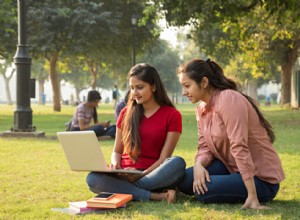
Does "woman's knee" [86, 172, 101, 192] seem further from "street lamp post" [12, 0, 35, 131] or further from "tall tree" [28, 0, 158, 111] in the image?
"tall tree" [28, 0, 158, 111]

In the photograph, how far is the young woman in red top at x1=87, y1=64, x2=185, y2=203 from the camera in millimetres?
5762

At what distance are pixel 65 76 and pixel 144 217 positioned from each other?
Answer: 77313 millimetres

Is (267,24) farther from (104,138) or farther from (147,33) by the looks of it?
(104,138)

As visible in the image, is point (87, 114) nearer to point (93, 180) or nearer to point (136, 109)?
point (136, 109)

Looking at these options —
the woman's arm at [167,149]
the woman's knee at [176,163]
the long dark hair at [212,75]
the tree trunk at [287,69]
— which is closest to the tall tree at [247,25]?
the tree trunk at [287,69]

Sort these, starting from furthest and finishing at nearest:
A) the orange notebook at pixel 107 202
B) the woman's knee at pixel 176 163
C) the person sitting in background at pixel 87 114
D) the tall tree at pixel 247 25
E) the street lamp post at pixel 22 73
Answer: the tall tree at pixel 247 25, the street lamp post at pixel 22 73, the person sitting in background at pixel 87 114, the woman's knee at pixel 176 163, the orange notebook at pixel 107 202

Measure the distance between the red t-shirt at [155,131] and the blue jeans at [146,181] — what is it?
0.30 m

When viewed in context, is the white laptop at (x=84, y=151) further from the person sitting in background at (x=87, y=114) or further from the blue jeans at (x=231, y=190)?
the person sitting in background at (x=87, y=114)

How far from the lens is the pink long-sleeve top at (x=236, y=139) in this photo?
5102 millimetres

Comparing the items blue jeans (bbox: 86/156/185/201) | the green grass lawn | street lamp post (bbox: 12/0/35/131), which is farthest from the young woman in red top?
street lamp post (bbox: 12/0/35/131)

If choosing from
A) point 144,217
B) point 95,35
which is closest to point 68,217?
point 144,217

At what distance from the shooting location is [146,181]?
578 centimetres

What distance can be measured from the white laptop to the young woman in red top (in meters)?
0.28

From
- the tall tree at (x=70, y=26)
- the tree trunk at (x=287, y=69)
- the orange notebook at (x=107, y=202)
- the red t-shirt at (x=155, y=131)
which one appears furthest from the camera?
the tree trunk at (x=287, y=69)
